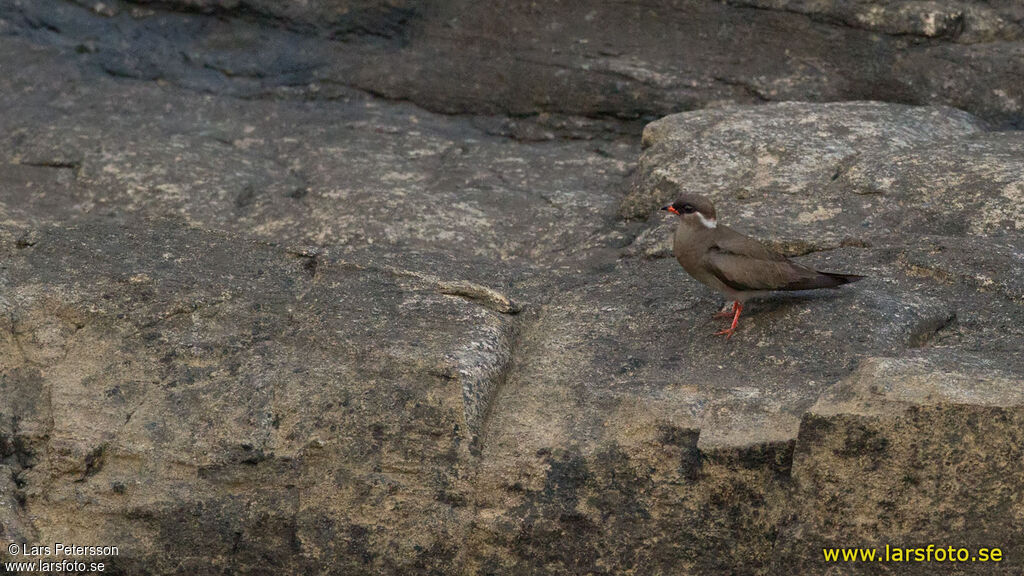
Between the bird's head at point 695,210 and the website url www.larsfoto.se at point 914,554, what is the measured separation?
1603mm

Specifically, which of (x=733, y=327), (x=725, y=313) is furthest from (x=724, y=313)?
(x=733, y=327)

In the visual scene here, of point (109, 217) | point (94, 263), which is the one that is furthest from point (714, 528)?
point (109, 217)

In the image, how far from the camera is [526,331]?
4.72 meters

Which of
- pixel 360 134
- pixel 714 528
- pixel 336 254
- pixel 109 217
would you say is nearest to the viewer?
pixel 714 528

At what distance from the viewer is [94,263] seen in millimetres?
4902

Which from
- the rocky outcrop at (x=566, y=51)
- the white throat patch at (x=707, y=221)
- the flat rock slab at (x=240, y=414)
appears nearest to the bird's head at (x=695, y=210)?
the white throat patch at (x=707, y=221)

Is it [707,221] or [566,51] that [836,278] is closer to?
[707,221]

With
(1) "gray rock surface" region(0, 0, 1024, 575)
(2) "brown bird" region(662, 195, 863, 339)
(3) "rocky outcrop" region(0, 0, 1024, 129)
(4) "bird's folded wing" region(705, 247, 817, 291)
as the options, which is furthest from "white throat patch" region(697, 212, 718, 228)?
(3) "rocky outcrop" region(0, 0, 1024, 129)

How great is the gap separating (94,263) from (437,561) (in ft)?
6.75

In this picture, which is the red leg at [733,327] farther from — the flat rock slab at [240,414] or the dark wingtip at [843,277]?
the flat rock slab at [240,414]

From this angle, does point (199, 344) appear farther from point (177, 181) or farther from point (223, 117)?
point (223, 117)

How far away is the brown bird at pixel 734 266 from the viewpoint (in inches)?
178

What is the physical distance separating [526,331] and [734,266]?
89cm

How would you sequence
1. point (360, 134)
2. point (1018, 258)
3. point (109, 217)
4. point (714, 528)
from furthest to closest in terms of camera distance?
point (360, 134) < point (109, 217) < point (1018, 258) < point (714, 528)
